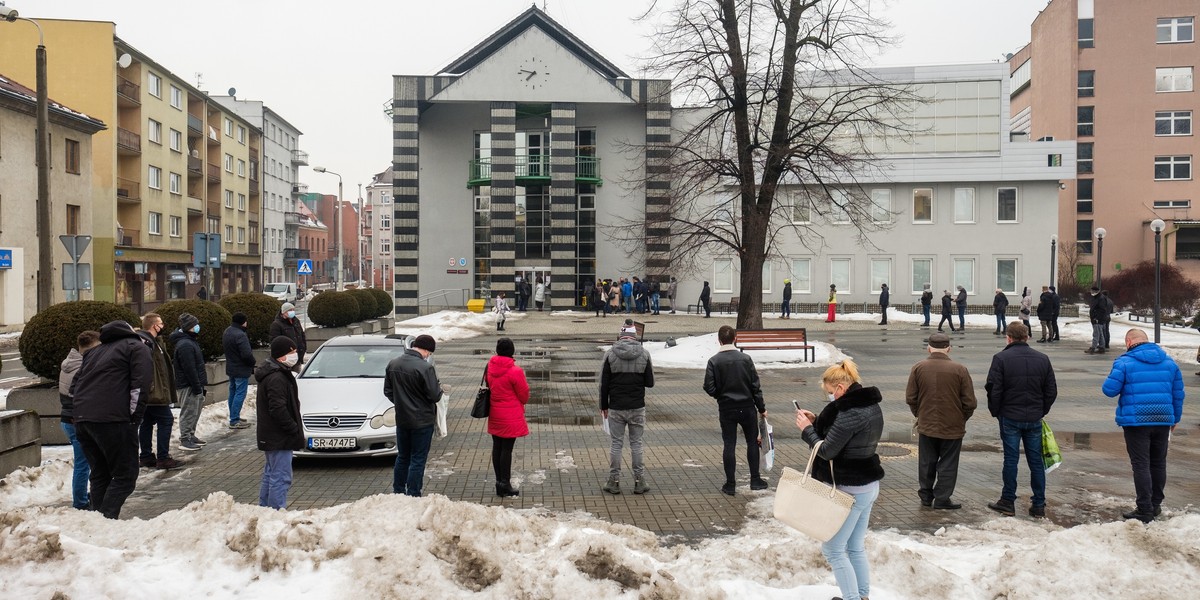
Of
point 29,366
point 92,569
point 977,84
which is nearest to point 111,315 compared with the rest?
point 29,366

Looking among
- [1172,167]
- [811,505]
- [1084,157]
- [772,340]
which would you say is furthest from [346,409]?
[1172,167]

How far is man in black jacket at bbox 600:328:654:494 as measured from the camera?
8.75 meters

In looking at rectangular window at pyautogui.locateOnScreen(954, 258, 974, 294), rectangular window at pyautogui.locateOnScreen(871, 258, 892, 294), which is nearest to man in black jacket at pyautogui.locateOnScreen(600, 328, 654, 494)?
rectangular window at pyautogui.locateOnScreen(871, 258, 892, 294)

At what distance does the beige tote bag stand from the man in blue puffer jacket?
4316 mm

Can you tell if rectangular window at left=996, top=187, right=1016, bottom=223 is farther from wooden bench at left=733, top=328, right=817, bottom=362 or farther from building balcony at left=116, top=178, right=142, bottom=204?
building balcony at left=116, top=178, right=142, bottom=204

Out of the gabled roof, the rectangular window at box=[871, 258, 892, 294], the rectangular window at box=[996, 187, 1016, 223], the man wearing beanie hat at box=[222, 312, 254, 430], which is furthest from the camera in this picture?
the gabled roof

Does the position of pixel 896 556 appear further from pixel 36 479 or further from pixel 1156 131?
pixel 1156 131

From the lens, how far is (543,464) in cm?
1014

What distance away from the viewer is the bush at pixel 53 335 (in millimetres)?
10695

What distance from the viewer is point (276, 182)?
81.8 metres

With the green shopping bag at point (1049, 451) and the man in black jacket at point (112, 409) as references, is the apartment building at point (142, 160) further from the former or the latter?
Result: the green shopping bag at point (1049, 451)

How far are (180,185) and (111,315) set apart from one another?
4999cm

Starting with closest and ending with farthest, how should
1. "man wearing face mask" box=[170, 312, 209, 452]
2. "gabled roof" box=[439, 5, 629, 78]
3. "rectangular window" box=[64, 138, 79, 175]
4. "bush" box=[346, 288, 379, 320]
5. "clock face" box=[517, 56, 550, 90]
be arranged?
1. "man wearing face mask" box=[170, 312, 209, 452]
2. "bush" box=[346, 288, 379, 320]
3. "rectangular window" box=[64, 138, 79, 175]
4. "clock face" box=[517, 56, 550, 90]
5. "gabled roof" box=[439, 5, 629, 78]

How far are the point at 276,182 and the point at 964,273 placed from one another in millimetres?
63388
